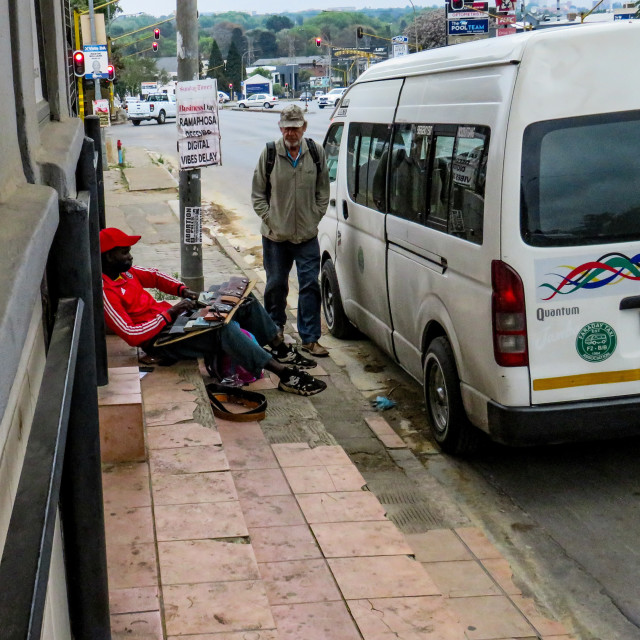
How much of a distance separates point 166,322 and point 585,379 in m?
2.86

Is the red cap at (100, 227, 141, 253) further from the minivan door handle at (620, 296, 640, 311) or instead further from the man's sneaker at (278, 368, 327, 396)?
the minivan door handle at (620, 296, 640, 311)

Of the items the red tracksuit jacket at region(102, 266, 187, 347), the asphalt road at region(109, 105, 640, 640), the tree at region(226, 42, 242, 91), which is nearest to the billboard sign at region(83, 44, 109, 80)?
the red tracksuit jacket at region(102, 266, 187, 347)

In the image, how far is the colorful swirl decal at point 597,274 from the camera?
4.97 metres

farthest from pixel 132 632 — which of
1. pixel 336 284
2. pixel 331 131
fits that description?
pixel 331 131

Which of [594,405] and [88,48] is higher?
[88,48]

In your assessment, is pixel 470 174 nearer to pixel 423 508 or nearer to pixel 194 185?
pixel 423 508

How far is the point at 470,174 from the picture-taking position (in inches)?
214

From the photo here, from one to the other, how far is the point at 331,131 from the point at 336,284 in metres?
1.38

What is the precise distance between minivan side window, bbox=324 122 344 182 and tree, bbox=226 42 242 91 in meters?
132

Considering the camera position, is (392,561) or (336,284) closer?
(392,561)

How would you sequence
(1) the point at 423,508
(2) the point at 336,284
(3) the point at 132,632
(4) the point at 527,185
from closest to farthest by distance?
(3) the point at 132,632 → (4) the point at 527,185 → (1) the point at 423,508 → (2) the point at 336,284

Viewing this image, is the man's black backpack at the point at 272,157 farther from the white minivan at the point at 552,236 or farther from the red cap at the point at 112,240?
the white minivan at the point at 552,236

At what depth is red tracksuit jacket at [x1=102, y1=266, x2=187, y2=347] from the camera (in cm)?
639

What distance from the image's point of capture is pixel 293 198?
7938 millimetres
